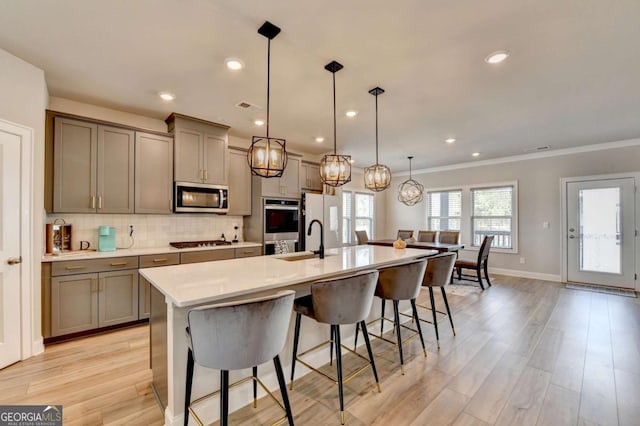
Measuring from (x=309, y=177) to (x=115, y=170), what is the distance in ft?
9.96

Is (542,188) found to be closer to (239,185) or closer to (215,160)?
(239,185)

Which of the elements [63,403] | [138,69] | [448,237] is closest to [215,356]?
[63,403]

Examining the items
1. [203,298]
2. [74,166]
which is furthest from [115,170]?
[203,298]

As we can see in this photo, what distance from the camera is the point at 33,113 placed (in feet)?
8.41

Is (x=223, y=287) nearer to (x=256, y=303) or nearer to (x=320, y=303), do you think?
(x=256, y=303)

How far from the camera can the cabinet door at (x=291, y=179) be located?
481 centimetres

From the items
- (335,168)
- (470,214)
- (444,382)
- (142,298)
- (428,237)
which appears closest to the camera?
(444,382)

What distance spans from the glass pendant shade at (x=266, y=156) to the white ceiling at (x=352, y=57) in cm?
75

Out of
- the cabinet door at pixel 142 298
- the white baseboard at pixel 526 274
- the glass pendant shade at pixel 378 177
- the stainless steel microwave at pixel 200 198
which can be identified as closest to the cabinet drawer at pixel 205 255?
the cabinet door at pixel 142 298

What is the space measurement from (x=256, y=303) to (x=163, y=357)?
3.23 ft

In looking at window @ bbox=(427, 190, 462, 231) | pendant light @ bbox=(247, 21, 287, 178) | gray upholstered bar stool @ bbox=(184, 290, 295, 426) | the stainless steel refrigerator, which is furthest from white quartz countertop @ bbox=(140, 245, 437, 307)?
window @ bbox=(427, 190, 462, 231)

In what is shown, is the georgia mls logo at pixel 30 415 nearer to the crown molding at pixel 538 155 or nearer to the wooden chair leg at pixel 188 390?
the wooden chair leg at pixel 188 390

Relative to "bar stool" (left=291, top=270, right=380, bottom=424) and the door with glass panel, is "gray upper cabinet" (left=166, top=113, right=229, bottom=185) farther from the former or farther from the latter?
the door with glass panel

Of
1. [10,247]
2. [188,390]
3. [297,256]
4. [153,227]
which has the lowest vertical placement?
[188,390]
